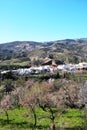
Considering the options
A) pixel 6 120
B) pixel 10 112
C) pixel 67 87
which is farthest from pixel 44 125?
pixel 67 87

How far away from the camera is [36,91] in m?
50.2

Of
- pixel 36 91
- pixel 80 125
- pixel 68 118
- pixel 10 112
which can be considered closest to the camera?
pixel 80 125

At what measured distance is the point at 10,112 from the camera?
65.4 meters

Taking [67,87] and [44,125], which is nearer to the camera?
[44,125]

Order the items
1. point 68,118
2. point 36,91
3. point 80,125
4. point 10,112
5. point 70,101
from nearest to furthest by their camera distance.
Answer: point 80,125 → point 36,91 → point 68,118 → point 10,112 → point 70,101

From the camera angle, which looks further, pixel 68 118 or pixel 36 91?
pixel 68 118

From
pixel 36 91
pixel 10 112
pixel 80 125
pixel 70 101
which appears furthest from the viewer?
pixel 70 101

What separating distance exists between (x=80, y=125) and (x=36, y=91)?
34.3 ft

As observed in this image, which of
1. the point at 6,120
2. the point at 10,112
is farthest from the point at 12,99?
the point at 6,120

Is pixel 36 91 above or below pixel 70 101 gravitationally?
above

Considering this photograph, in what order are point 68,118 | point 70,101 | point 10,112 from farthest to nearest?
point 70,101 < point 10,112 < point 68,118

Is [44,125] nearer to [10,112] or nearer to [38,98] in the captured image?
[38,98]

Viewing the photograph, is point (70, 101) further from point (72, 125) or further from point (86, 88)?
point (72, 125)

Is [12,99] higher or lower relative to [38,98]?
lower
